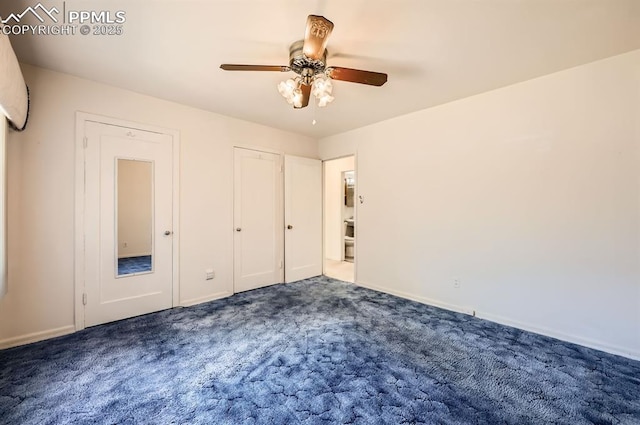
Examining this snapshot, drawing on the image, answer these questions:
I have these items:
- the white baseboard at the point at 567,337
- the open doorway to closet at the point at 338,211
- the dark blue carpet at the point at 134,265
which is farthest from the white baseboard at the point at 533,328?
the dark blue carpet at the point at 134,265

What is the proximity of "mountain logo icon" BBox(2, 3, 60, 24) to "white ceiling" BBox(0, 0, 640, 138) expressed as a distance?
0.12 ft

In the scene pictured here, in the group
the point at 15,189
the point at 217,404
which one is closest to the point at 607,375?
the point at 217,404

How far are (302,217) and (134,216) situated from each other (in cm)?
242

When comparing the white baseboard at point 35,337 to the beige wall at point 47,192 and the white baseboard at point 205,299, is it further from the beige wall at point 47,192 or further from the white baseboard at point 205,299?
the white baseboard at point 205,299

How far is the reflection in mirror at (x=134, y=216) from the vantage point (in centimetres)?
294

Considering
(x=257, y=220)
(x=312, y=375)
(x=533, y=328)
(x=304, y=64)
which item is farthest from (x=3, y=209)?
(x=533, y=328)

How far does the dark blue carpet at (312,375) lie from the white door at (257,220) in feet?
3.72

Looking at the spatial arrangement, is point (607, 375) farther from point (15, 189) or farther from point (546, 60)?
point (15, 189)

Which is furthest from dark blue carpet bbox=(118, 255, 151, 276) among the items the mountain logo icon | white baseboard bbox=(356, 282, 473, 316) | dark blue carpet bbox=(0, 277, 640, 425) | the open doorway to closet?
the open doorway to closet

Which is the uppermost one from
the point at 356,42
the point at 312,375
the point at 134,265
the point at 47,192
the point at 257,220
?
the point at 356,42

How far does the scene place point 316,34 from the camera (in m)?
1.65

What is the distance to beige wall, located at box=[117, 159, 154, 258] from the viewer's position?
2941 millimetres

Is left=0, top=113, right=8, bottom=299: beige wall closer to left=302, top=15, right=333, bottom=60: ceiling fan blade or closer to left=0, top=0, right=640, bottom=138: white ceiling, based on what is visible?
left=0, top=0, right=640, bottom=138: white ceiling

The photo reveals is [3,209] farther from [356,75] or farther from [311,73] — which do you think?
[356,75]
